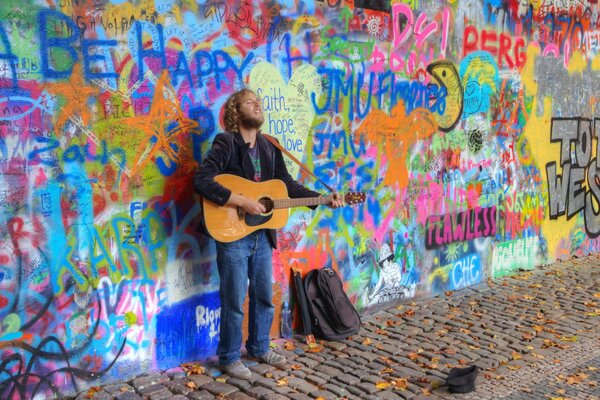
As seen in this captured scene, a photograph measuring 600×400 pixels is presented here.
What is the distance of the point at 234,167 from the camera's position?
205 inches

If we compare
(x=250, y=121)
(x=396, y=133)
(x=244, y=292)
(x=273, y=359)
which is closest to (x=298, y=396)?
(x=273, y=359)

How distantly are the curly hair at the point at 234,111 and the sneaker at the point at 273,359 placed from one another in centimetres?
192

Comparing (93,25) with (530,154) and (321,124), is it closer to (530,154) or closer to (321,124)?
(321,124)

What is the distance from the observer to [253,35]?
18.8ft

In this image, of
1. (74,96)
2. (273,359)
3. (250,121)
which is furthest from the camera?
(273,359)

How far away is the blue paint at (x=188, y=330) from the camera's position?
5309mm

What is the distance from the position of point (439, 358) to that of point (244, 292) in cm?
185

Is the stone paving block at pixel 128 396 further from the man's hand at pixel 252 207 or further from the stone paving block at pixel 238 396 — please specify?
the man's hand at pixel 252 207

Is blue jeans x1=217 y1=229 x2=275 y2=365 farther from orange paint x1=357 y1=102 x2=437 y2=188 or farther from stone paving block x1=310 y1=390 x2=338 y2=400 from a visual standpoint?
orange paint x1=357 y1=102 x2=437 y2=188

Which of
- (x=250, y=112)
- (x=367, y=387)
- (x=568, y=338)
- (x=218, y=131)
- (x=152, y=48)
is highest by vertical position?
(x=152, y=48)

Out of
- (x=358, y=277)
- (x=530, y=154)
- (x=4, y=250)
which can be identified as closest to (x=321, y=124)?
(x=358, y=277)

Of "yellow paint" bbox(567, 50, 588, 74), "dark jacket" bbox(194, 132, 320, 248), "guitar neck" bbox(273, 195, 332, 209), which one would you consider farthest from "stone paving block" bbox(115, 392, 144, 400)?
"yellow paint" bbox(567, 50, 588, 74)

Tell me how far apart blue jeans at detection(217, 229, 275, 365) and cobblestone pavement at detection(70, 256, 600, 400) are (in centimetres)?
21

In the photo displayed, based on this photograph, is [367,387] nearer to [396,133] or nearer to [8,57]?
[396,133]
